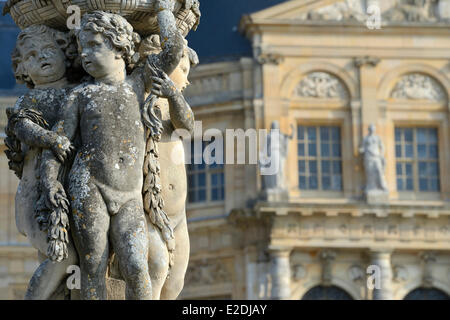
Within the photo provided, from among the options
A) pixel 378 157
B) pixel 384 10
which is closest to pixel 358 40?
pixel 384 10

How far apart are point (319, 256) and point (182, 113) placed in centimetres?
2598

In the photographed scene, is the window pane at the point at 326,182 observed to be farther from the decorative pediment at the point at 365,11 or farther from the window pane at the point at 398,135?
the decorative pediment at the point at 365,11

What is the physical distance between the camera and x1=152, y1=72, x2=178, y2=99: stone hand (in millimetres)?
6320

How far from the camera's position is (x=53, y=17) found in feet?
21.8

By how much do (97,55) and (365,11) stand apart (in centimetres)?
2806

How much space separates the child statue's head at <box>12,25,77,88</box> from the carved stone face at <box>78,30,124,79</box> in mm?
270

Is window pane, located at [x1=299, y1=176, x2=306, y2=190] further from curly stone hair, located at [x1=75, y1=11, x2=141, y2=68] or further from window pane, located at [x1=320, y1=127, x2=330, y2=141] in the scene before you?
curly stone hair, located at [x1=75, y1=11, x2=141, y2=68]

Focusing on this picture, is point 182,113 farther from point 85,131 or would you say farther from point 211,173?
point 211,173

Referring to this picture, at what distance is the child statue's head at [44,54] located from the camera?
6574 mm

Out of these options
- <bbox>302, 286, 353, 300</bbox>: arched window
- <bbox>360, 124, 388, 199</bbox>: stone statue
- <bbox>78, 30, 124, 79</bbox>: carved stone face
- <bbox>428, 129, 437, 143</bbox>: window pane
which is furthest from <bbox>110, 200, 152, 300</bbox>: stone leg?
<bbox>428, 129, 437, 143</bbox>: window pane

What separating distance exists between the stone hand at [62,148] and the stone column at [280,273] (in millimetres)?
25402

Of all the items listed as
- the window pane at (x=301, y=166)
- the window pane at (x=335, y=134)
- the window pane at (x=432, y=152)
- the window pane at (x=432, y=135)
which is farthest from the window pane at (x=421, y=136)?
the window pane at (x=301, y=166)
